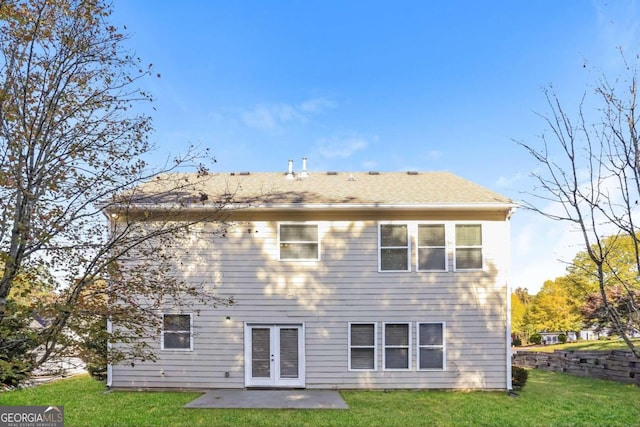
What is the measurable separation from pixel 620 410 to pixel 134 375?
1153 cm

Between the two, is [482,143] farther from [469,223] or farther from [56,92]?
[56,92]

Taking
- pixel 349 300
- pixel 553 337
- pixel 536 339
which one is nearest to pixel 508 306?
pixel 349 300

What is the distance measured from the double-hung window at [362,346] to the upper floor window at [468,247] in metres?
2.96

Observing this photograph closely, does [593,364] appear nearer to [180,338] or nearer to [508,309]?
[508,309]

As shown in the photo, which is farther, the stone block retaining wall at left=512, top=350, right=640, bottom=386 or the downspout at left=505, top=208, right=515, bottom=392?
the stone block retaining wall at left=512, top=350, right=640, bottom=386

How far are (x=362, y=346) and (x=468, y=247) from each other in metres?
3.92

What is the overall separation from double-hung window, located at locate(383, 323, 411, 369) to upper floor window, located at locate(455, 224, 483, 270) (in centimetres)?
227

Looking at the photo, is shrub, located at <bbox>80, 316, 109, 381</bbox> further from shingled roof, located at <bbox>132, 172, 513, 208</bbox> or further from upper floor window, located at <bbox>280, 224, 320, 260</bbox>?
upper floor window, located at <bbox>280, 224, 320, 260</bbox>

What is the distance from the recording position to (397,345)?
10312mm

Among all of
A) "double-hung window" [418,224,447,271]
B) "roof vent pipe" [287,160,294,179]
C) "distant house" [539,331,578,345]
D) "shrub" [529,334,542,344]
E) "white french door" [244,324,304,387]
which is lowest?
"distant house" [539,331,578,345]

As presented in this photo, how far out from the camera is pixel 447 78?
45.7 ft

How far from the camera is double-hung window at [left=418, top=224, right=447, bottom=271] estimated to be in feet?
34.5

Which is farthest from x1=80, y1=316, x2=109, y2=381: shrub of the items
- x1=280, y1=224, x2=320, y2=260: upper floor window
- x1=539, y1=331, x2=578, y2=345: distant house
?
x1=539, y1=331, x2=578, y2=345: distant house

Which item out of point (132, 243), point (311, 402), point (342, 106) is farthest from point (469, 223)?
point (132, 243)
